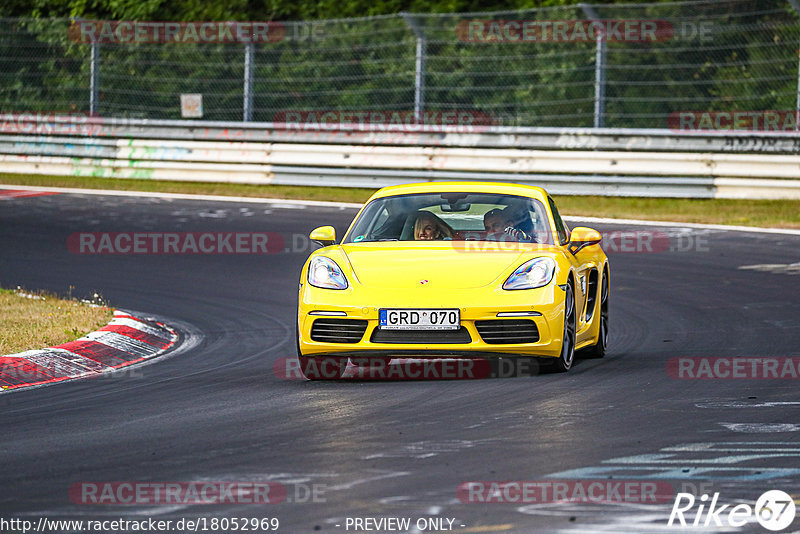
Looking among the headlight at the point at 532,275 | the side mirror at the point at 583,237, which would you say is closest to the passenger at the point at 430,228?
the side mirror at the point at 583,237

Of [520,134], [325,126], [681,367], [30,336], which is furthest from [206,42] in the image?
[681,367]

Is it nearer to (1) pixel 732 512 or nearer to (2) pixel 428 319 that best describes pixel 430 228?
(2) pixel 428 319

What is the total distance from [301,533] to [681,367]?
482 cm

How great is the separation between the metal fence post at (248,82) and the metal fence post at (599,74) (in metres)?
5.65

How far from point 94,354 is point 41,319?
1.32m

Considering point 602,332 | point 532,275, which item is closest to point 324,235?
point 532,275

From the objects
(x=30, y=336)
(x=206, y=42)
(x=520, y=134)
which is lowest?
(x=30, y=336)

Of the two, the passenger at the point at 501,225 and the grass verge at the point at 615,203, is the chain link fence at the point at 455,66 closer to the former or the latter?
the grass verge at the point at 615,203

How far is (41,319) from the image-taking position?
1120 centimetres

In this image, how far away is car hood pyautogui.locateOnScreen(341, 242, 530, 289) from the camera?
29.0 ft

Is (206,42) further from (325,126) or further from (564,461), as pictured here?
(564,461)

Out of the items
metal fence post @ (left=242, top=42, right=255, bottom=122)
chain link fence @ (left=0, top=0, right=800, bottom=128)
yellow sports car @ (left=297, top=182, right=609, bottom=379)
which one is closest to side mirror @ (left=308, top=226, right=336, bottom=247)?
yellow sports car @ (left=297, top=182, right=609, bottom=379)

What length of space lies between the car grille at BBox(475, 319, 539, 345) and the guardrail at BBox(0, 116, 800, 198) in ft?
38.1

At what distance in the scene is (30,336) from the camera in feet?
33.7
